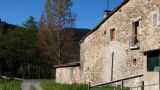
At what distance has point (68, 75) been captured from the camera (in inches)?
1548

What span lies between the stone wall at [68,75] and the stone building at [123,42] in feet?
4.41

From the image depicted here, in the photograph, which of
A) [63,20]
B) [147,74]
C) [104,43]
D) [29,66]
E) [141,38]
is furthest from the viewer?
[29,66]

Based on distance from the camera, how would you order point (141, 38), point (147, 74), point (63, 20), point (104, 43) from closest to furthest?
point (147, 74) < point (141, 38) < point (104, 43) < point (63, 20)

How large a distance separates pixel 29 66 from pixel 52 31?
40.1ft

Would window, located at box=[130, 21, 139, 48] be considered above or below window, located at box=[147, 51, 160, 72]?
above

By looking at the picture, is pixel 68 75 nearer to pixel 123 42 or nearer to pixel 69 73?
pixel 69 73

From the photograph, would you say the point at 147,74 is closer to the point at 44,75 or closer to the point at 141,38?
the point at 141,38

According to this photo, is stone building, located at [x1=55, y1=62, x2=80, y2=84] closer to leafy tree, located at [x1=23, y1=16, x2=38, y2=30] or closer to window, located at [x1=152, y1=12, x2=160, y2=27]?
window, located at [x1=152, y1=12, x2=160, y2=27]

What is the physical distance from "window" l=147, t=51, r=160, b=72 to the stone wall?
763 inches

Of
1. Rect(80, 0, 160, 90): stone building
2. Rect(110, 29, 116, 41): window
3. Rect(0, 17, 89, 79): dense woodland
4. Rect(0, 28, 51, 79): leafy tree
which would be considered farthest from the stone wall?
Rect(0, 28, 51, 79): leafy tree

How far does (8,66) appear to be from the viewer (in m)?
63.9

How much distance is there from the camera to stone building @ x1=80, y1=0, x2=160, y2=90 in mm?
26009

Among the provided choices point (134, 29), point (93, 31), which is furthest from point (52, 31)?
point (134, 29)

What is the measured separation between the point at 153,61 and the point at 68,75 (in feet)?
73.3
